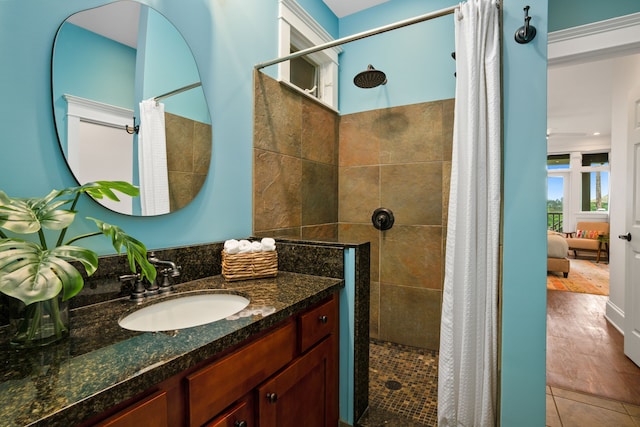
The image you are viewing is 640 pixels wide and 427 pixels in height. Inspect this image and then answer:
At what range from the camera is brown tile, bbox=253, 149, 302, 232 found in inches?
72.9

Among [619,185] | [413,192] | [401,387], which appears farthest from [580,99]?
[401,387]

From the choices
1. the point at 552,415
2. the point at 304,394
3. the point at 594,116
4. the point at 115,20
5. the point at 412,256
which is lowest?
the point at 552,415

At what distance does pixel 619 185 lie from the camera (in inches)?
117

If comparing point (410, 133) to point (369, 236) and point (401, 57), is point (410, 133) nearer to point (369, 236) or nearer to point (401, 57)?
point (401, 57)

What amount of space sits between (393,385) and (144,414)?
1675 millimetres

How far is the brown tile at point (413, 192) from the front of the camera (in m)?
2.35

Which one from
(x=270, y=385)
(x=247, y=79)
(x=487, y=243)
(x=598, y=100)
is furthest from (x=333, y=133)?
(x=598, y=100)

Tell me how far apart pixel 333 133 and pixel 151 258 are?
191cm

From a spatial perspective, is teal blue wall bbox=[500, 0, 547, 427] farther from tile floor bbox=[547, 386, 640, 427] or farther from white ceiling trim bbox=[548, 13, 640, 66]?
white ceiling trim bbox=[548, 13, 640, 66]

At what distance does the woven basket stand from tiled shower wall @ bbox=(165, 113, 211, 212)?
0.34 meters

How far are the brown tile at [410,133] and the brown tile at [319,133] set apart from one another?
39 centimetres

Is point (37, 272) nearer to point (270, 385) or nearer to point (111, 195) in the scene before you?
point (111, 195)

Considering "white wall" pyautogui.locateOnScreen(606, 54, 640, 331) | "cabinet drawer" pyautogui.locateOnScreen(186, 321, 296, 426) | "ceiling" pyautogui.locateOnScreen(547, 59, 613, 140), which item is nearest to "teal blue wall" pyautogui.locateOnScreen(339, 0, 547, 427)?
"cabinet drawer" pyautogui.locateOnScreen(186, 321, 296, 426)

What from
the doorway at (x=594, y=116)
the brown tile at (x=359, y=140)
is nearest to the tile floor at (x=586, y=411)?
the doorway at (x=594, y=116)
